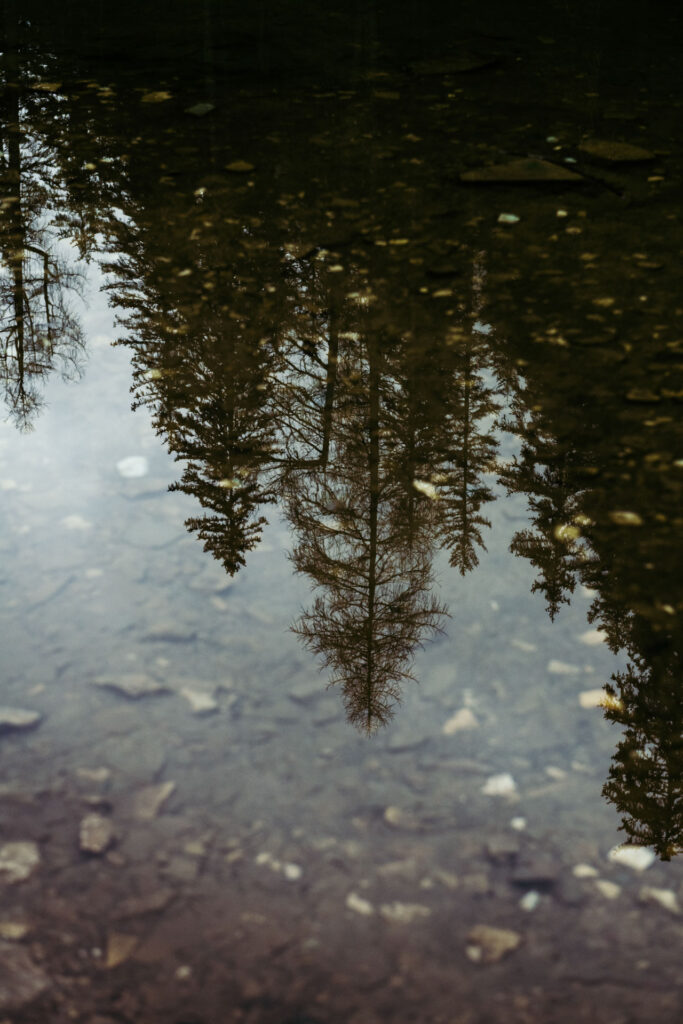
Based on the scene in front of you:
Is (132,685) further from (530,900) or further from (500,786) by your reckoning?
(530,900)

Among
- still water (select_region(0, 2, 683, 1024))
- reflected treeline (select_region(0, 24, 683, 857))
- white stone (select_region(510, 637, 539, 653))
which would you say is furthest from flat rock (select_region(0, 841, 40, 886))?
white stone (select_region(510, 637, 539, 653))

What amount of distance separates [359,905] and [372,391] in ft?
9.63

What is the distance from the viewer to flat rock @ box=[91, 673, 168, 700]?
320cm

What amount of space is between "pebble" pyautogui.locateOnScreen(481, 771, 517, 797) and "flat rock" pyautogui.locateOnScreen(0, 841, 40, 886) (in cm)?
131

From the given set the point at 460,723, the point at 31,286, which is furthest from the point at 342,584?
the point at 31,286

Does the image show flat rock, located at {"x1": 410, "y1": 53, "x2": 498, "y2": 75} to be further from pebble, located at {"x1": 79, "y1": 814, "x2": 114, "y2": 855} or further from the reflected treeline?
pebble, located at {"x1": 79, "y1": 814, "x2": 114, "y2": 855}

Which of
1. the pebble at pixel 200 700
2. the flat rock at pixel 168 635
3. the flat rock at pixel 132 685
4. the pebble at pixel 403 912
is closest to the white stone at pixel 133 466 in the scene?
the flat rock at pixel 168 635

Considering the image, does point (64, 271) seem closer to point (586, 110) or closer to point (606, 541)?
point (606, 541)

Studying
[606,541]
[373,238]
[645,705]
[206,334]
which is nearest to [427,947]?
[645,705]

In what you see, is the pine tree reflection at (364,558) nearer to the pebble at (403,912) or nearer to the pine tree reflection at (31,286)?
the pebble at (403,912)

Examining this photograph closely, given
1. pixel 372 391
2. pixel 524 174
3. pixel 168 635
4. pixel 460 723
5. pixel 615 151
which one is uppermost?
pixel 615 151

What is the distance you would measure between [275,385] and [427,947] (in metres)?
3.18

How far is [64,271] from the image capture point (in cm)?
625

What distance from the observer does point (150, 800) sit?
280cm
